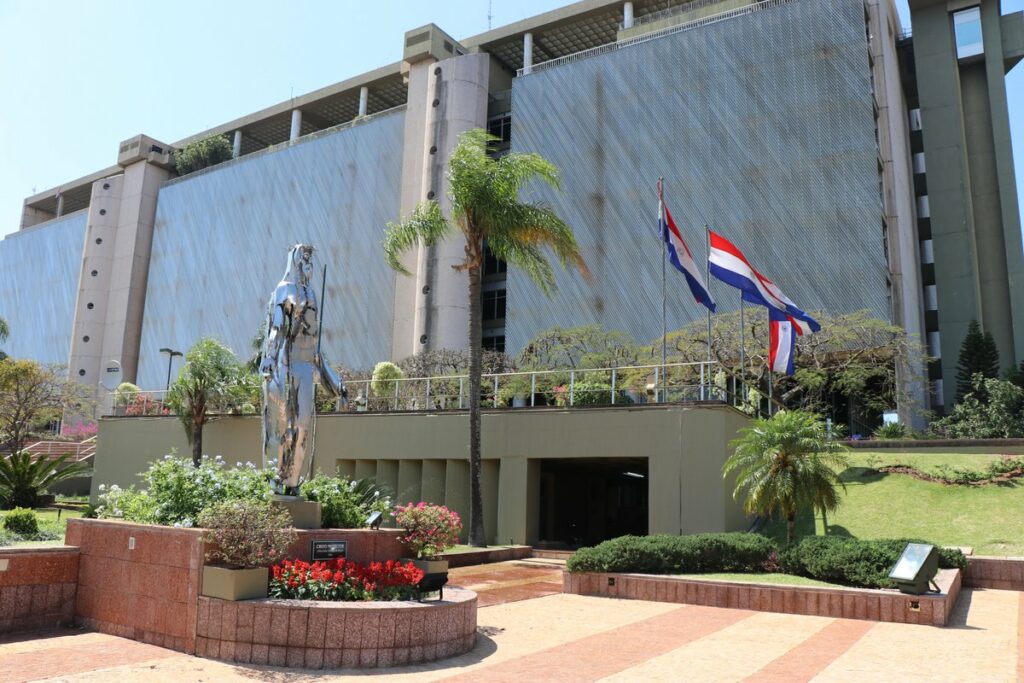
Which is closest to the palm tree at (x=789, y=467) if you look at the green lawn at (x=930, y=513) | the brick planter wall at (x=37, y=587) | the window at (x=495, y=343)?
the green lawn at (x=930, y=513)

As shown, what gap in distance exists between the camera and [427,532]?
11.9 m

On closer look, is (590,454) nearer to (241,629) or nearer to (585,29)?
(241,629)

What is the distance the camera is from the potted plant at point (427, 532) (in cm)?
1180

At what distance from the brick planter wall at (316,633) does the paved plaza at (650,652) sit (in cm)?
21

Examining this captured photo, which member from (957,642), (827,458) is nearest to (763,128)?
(827,458)

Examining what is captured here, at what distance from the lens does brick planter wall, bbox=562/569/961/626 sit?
38.9 ft

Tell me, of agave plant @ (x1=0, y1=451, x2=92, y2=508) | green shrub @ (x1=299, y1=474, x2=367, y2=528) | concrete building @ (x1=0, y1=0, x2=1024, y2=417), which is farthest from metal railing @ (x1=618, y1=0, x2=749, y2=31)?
green shrub @ (x1=299, y1=474, x2=367, y2=528)

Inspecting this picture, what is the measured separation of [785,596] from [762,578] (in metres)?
1.02

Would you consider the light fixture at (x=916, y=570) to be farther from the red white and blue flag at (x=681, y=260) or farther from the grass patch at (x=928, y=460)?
the grass patch at (x=928, y=460)

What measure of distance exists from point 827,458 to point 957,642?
577 inches

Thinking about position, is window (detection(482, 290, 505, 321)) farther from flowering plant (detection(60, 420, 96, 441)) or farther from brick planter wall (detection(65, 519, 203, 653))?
brick planter wall (detection(65, 519, 203, 653))

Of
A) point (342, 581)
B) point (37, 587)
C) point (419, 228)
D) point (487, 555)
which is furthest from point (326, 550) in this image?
point (419, 228)

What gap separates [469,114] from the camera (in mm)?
53188

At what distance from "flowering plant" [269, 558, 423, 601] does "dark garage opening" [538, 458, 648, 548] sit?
1366 cm
